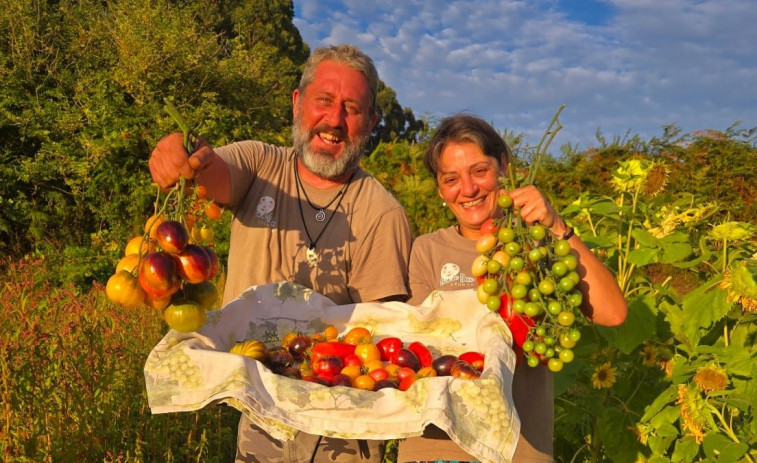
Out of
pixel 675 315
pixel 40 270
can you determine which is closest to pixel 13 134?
pixel 40 270

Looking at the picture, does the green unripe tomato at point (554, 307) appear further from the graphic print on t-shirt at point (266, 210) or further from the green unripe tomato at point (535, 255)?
the graphic print on t-shirt at point (266, 210)

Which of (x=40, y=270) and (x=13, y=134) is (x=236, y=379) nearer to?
(x=40, y=270)

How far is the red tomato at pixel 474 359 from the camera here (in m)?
1.90

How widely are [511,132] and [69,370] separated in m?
2.67

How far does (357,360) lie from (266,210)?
3.09ft

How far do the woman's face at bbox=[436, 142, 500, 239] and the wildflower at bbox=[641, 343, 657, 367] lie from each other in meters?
1.15

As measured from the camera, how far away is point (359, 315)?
7.37 feet

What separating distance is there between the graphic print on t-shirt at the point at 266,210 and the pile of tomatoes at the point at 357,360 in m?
0.65

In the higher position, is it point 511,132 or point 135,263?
point 511,132

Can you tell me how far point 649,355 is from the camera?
116 inches

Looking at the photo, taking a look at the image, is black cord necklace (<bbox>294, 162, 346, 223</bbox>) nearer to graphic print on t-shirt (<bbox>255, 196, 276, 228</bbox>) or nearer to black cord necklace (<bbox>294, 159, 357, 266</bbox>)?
black cord necklace (<bbox>294, 159, 357, 266</bbox>)

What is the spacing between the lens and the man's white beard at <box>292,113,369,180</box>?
273 centimetres

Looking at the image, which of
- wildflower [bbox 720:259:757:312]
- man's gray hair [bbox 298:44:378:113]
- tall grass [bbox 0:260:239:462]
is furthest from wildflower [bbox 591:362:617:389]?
tall grass [bbox 0:260:239:462]

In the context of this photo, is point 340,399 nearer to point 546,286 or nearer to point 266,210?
point 546,286
